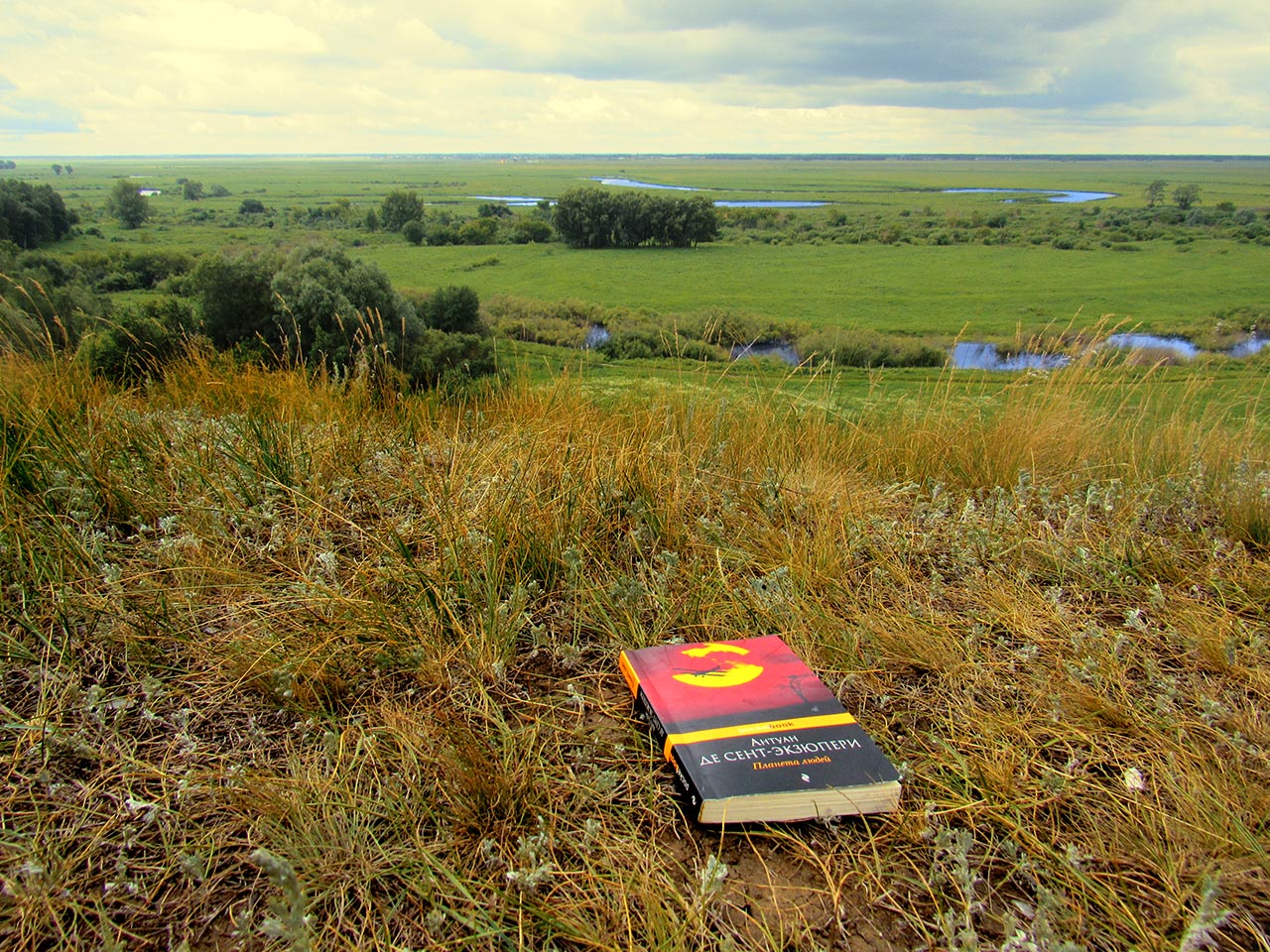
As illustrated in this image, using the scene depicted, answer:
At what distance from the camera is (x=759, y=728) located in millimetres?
1596

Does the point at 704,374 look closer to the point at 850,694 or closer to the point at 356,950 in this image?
the point at 850,694

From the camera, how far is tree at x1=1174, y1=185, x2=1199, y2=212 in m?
76.9

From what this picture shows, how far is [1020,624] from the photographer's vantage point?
2.19 meters

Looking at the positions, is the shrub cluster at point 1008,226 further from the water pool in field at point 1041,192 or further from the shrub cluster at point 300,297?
the shrub cluster at point 300,297

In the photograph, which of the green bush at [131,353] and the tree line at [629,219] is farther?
the tree line at [629,219]

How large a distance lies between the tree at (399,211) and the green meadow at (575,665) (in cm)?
7048

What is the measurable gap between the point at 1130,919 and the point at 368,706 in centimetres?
160

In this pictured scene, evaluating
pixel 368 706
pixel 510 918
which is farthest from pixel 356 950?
pixel 368 706

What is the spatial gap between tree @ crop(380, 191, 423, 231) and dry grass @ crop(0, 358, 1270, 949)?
233 feet

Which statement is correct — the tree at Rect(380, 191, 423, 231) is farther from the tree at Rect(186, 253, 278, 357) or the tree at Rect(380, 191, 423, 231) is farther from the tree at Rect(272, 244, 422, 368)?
the tree at Rect(272, 244, 422, 368)

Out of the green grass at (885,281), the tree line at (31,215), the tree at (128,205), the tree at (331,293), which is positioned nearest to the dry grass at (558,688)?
the tree at (331,293)

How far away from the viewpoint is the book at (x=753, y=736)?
4.68 feet

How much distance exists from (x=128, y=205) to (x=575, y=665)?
246ft

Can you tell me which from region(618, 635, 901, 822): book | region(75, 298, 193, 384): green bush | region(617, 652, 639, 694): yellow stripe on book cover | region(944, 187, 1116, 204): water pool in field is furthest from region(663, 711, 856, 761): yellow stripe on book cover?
region(944, 187, 1116, 204): water pool in field
